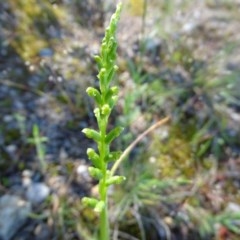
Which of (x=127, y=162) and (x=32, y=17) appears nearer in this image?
(x=127, y=162)

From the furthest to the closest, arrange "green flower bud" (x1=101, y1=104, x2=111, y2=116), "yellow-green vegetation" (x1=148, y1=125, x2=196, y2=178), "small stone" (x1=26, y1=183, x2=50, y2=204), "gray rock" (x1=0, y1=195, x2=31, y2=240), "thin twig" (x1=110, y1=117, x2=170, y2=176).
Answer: "yellow-green vegetation" (x1=148, y1=125, x2=196, y2=178), "small stone" (x1=26, y1=183, x2=50, y2=204), "gray rock" (x1=0, y1=195, x2=31, y2=240), "thin twig" (x1=110, y1=117, x2=170, y2=176), "green flower bud" (x1=101, y1=104, x2=111, y2=116)

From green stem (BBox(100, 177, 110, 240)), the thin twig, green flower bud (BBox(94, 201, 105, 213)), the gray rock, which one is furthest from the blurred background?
green flower bud (BBox(94, 201, 105, 213))

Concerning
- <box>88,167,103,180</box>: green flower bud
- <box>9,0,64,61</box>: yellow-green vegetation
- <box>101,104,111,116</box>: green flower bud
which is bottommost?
<box>88,167,103,180</box>: green flower bud

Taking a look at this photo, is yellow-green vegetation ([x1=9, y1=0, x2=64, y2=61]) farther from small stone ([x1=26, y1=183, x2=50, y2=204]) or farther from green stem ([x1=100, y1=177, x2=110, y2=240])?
green stem ([x1=100, y1=177, x2=110, y2=240])

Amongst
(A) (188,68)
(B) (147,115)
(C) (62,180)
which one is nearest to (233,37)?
(A) (188,68)

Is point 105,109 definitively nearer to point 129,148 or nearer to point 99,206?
point 99,206

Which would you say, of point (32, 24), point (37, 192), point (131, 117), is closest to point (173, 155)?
point (131, 117)

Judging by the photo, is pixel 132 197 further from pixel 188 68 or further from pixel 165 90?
pixel 188 68
